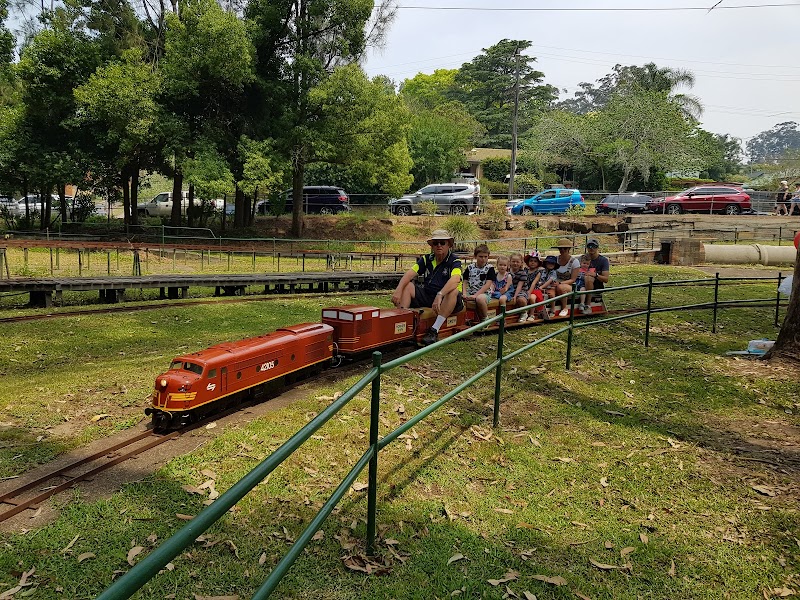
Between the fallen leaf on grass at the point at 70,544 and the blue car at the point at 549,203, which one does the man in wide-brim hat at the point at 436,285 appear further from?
the blue car at the point at 549,203

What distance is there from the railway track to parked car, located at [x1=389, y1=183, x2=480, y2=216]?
30.2 metres

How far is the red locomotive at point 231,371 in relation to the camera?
5742mm

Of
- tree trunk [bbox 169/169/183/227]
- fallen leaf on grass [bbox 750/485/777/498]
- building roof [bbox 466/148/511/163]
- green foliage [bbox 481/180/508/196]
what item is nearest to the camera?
fallen leaf on grass [bbox 750/485/777/498]

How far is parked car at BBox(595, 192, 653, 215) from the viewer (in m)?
34.4

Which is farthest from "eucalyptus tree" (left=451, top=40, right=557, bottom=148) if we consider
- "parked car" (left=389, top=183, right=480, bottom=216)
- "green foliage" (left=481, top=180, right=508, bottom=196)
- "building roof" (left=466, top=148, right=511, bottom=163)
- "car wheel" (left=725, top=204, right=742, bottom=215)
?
"car wheel" (left=725, top=204, right=742, bottom=215)

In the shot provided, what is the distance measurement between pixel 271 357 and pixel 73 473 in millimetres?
2322

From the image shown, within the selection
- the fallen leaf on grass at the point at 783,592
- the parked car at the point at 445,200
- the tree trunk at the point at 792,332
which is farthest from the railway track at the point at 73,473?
the parked car at the point at 445,200

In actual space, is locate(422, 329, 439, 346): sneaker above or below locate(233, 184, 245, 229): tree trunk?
below

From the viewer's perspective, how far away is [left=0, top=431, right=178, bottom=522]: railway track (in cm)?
447

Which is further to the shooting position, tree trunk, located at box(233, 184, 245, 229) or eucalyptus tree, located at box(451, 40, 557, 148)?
eucalyptus tree, located at box(451, 40, 557, 148)

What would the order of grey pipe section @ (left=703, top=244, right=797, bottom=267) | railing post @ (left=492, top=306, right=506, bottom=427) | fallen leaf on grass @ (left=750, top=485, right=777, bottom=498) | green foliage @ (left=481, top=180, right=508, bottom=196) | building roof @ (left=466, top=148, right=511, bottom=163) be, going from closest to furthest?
fallen leaf on grass @ (left=750, top=485, right=777, bottom=498) < railing post @ (left=492, top=306, right=506, bottom=427) < grey pipe section @ (left=703, top=244, right=797, bottom=267) < green foliage @ (left=481, top=180, right=508, bottom=196) < building roof @ (left=466, top=148, right=511, bottom=163)

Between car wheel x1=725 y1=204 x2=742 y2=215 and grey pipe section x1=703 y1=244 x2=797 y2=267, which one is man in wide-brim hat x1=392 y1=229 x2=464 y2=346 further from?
car wheel x1=725 y1=204 x2=742 y2=215

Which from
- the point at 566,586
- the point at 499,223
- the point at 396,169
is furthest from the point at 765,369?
the point at 396,169

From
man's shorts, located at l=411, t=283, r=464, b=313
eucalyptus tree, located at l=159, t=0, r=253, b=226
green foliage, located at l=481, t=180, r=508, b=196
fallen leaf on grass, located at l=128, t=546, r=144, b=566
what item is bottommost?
fallen leaf on grass, located at l=128, t=546, r=144, b=566
